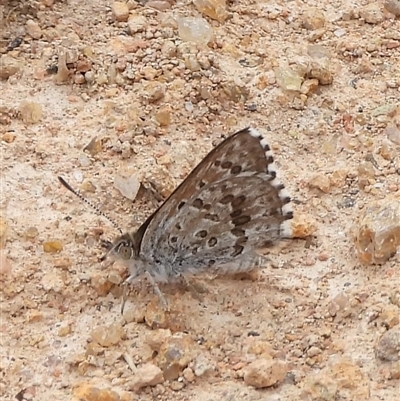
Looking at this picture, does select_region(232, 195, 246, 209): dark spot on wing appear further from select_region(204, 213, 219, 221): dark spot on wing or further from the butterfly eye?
the butterfly eye

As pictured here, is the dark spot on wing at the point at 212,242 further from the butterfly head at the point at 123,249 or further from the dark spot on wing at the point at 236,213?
the butterfly head at the point at 123,249

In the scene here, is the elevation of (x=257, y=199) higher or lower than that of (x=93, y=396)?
higher

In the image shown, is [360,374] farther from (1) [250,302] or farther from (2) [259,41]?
(2) [259,41]

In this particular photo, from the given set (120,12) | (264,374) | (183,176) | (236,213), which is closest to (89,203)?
(183,176)

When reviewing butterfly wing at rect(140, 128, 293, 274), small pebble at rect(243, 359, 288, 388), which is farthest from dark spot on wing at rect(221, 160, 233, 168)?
small pebble at rect(243, 359, 288, 388)

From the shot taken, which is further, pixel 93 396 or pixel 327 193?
pixel 327 193

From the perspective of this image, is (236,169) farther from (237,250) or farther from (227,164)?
(237,250)

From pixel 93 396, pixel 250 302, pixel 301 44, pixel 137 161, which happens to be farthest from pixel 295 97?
pixel 93 396
